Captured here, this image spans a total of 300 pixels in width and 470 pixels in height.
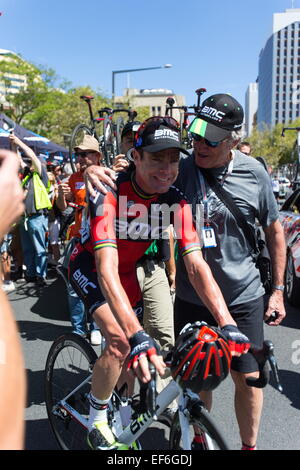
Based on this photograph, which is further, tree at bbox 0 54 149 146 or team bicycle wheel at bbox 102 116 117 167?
tree at bbox 0 54 149 146

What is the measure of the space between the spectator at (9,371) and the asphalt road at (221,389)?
249 centimetres

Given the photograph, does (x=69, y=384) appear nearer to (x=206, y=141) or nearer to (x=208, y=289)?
(x=208, y=289)

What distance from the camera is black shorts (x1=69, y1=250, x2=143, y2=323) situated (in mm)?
2521

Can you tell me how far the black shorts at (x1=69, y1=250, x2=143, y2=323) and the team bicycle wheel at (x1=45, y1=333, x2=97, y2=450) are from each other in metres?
0.39

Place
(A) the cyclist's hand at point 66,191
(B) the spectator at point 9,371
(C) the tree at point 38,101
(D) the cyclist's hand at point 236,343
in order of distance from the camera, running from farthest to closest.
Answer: (C) the tree at point 38,101 < (A) the cyclist's hand at point 66,191 < (D) the cyclist's hand at point 236,343 < (B) the spectator at point 9,371

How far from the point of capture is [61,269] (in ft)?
13.4

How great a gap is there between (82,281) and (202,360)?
116 centimetres

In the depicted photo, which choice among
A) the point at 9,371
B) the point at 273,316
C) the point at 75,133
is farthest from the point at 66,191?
the point at 9,371

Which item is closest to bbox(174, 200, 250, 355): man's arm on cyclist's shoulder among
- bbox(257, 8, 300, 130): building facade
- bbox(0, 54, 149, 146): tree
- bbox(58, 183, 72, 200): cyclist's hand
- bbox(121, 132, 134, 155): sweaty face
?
bbox(121, 132, 134, 155): sweaty face

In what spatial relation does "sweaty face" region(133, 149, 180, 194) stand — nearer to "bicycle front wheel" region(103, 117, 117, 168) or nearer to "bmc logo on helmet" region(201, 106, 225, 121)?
"bmc logo on helmet" region(201, 106, 225, 121)

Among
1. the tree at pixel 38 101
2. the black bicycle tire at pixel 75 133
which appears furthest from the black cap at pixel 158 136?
the tree at pixel 38 101

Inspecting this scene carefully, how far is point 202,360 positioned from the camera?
166 centimetres

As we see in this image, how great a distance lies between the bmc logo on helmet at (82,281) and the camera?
8.49ft

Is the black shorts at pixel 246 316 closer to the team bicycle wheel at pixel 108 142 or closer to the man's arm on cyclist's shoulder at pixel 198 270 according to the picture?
the man's arm on cyclist's shoulder at pixel 198 270
